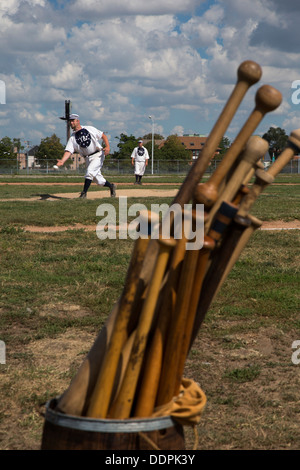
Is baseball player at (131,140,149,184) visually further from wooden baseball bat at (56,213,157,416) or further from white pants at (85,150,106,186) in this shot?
wooden baseball bat at (56,213,157,416)

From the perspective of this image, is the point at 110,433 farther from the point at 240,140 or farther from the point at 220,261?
the point at 240,140

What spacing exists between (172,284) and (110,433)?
1.60ft

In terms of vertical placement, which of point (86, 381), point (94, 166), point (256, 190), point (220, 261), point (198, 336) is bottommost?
point (198, 336)

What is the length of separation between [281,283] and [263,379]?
94.0 inches

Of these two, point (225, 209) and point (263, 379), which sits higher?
point (225, 209)

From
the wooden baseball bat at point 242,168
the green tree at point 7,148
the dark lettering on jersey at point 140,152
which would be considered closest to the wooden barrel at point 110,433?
the wooden baseball bat at point 242,168

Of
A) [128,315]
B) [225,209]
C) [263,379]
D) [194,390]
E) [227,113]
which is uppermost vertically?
[227,113]

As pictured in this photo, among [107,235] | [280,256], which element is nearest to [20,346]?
[280,256]

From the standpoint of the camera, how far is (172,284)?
1909mm

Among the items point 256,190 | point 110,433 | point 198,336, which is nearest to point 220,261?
point 256,190

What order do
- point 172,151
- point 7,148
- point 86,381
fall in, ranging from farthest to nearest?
point 172,151, point 7,148, point 86,381

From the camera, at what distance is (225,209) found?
186 cm

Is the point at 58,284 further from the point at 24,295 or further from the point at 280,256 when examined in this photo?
the point at 280,256

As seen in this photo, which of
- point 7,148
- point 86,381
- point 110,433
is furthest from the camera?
point 7,148
